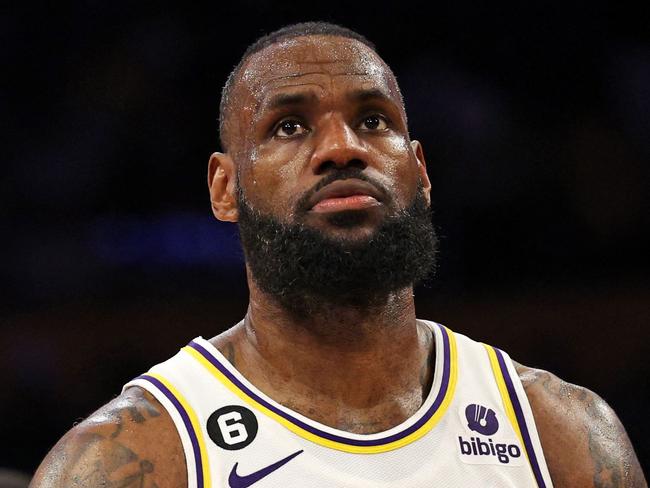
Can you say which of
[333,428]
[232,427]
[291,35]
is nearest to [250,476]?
[232,427]

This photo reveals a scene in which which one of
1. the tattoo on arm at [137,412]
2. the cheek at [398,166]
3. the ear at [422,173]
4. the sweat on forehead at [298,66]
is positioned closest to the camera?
the tattoo on arm at [137,412]

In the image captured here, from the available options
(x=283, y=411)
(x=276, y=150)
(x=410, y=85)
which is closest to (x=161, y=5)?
(x=410, y=85)

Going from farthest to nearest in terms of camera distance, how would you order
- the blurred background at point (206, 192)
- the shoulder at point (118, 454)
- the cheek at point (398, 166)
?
the blurred background at point (206, 192) < the cheek at point (398, 166) < the shoulder at point (118, 454)

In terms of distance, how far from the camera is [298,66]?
264 cm

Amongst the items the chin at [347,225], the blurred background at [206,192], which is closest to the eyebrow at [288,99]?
the chin at [347,225]

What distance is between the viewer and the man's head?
2426mm

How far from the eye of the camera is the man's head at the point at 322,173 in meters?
2.43

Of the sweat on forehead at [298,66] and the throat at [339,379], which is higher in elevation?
the sweat on forehead at [298,66]

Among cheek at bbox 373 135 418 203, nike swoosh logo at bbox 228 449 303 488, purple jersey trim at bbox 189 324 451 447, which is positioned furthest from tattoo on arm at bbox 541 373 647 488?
nike swoosh logo at bbox 228 449 303 488

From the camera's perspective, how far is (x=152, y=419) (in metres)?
2.32

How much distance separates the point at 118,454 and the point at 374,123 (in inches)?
42.0

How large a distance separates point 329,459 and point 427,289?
3122 mm

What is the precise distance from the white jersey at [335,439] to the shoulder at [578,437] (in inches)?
1.8

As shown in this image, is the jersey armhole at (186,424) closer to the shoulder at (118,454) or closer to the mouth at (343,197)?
the shoulder at (118,454)
